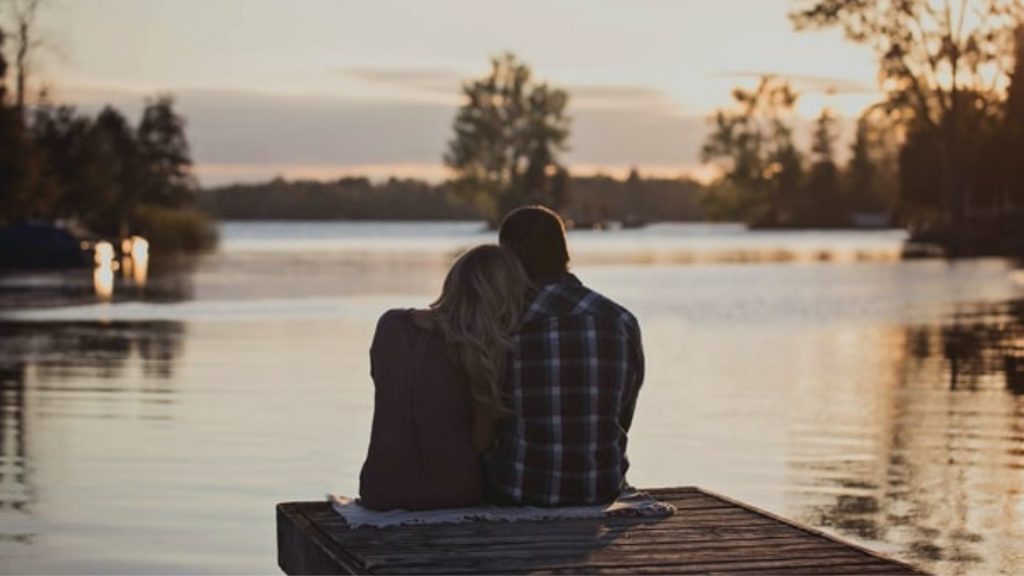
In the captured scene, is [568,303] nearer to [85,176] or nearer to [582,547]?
[582,547]

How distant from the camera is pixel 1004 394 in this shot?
1834cm

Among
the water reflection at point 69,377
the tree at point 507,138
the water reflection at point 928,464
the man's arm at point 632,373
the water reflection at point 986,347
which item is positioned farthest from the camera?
the tree at point 507,138

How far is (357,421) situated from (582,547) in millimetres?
8573

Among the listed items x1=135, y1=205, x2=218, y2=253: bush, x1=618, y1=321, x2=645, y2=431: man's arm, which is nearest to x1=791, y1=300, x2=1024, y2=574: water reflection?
x1=618, y1=321, x2=645, y2=431: man's arm

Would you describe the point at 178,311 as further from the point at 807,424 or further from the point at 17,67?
the point at 17,67

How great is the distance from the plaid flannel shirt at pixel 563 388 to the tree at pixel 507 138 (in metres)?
150

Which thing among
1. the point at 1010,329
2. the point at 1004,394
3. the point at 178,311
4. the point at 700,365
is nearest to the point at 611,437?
the point at 1004,394

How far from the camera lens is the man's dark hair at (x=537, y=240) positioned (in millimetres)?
7555

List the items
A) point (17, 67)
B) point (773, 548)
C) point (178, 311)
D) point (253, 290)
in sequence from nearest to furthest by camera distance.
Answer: point (773, 548)
point (178, 311)
point (253, 290)
point (17, 67)

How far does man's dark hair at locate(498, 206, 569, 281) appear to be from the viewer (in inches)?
297

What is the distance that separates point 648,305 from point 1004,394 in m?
16.3

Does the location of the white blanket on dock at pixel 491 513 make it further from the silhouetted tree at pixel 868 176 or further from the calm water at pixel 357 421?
the silhouetted tree at pixel 868 176

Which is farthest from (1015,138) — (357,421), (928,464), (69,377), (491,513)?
(491,513)

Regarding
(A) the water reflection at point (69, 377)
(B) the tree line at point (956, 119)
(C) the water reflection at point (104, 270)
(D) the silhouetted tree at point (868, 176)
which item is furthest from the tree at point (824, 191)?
(A) the water reflection at point (69, 377)
